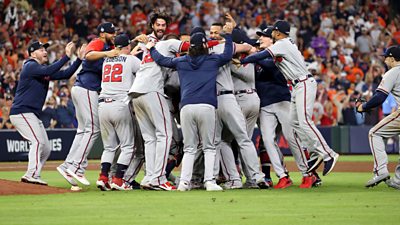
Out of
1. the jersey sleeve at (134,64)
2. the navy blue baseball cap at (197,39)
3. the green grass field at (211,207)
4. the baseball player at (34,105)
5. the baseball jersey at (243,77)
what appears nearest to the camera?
the green grass field at (211,207)

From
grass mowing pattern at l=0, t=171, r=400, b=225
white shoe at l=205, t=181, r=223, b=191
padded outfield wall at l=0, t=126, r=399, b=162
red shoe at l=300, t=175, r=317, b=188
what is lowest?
padded outfield wall at l=0, t=126, r=399, b=162

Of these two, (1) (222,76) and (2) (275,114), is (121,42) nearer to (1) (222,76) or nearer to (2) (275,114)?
(1) (222,76)

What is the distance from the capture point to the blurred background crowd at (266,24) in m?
25.2

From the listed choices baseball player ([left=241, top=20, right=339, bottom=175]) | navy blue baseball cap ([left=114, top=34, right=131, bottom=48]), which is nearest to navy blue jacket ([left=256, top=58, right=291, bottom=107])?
baseball player ([left=241, top=20, right=339, bottom=175])

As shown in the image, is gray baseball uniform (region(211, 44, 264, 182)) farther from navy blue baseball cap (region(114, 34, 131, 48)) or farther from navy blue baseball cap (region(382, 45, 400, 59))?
navy blue baseball cap (region(382, 45, 400, 59))

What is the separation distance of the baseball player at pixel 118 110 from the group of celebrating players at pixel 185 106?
1 centimetres

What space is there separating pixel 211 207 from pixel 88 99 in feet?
13.3

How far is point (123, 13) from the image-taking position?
28.5 meters

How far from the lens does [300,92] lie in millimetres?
13273

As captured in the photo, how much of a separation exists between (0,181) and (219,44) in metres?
3.64

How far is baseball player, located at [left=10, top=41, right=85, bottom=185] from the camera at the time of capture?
541 inches

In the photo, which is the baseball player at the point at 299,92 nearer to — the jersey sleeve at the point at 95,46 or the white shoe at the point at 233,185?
the white shoe at the point at 233,185

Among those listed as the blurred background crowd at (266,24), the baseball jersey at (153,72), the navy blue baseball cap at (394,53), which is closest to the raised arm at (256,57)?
the baseball jersey at (153,72)

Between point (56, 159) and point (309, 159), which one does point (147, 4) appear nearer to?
point (56, 159)
